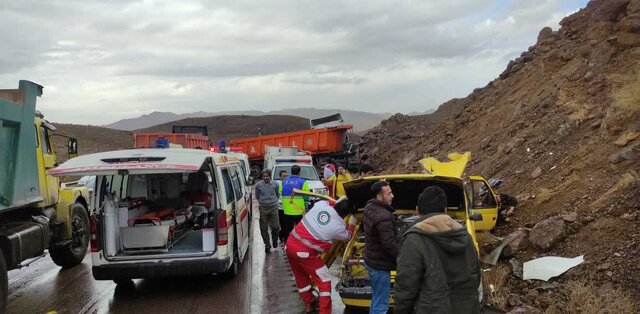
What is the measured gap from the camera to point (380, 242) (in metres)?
5.26

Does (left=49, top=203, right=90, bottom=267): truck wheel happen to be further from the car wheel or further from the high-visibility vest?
the high-visibility vest

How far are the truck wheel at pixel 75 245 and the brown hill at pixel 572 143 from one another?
715 cm

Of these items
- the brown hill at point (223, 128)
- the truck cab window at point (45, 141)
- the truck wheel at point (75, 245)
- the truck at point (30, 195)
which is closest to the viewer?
the truck at point (30, 195)

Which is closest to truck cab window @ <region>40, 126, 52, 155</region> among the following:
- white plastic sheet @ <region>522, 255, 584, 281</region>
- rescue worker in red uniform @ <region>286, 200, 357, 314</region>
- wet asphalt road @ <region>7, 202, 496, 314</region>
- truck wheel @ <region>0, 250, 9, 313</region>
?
wet asphalt road @ <region>7, 202, 496, 314</region>

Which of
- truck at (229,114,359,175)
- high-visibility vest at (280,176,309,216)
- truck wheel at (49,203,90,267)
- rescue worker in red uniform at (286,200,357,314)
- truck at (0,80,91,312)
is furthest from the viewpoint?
truck at (229,114,359,175)

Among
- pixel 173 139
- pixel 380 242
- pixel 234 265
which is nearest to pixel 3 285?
pixel 234 265

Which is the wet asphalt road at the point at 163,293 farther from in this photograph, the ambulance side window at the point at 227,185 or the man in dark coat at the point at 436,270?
the man in dark coat at the point at 436,270

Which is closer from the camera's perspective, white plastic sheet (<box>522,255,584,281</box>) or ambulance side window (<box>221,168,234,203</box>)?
white plastic sheet (<box>522,255,584,281</box>)

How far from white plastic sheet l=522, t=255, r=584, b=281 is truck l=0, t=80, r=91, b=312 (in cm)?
650

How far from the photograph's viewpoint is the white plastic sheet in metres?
7.12

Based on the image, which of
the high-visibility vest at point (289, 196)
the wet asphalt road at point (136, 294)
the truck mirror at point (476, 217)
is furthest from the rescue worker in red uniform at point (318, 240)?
the high-visibility vest at point (289, 196)

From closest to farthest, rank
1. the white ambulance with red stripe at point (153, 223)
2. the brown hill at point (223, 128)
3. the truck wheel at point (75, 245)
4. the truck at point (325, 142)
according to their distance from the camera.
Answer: the white ambulance with red stripe at point (153, 223), the truck wheel at point (75, 245), the truck at point (325, 142), the brown hill at point (223, 128)

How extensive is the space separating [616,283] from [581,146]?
569 cm

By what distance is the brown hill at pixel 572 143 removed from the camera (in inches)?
277
